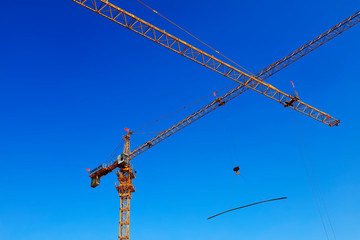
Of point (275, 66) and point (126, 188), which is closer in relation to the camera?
point (275, 66)

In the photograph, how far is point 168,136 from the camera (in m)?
64.1

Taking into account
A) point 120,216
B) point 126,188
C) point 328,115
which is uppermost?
point 328,115

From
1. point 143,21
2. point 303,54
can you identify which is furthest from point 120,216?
point 303,54

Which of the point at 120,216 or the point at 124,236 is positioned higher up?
the point at 120,216

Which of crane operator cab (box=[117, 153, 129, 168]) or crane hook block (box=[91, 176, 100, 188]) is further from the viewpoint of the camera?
crane hook block (box=[91, 176, 100, 188])

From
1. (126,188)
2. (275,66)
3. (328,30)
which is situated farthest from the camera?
(126,188)

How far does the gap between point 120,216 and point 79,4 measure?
40.2 m

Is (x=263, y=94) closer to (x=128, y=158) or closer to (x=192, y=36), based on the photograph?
(x=192, y=36)

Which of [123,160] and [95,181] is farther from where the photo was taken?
[95,181]

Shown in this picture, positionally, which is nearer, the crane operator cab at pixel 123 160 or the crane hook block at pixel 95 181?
the crane operator cab at pixel 123 160

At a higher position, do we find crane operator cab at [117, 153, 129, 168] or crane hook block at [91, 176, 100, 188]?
crane operator cab at [117, 153, 129, 168]

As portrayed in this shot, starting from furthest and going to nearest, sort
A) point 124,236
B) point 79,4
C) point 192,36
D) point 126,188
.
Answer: point 126,188
point 124,236
point 192,36
point 79,4

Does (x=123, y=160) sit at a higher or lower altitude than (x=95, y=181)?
higher

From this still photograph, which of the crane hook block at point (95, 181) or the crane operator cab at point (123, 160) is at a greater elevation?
the crane operator cab at point (123, 160)
